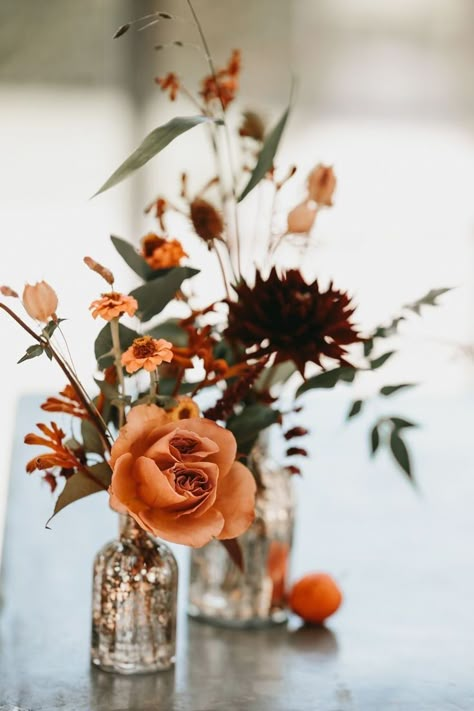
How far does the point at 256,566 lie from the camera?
3.36 ft

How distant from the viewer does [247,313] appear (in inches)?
34.3

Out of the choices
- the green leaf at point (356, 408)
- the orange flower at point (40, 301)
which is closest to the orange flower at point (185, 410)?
the orange flower at point (40, 301)

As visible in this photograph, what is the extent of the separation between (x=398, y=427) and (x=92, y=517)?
1.75 ft

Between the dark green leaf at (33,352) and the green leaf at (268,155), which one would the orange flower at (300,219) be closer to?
the green leaf at (268,155)

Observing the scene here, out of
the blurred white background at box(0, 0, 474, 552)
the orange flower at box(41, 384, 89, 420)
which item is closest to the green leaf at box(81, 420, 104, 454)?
the orange flower at box(41, 384, 89, 420)

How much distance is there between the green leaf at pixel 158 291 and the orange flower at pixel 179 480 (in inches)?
4.3

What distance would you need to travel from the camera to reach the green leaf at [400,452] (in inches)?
39.6

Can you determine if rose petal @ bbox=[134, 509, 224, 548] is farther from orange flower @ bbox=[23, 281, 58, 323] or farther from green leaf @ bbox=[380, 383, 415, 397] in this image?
green leaf @ bbox=[380, 383, 415, 397]

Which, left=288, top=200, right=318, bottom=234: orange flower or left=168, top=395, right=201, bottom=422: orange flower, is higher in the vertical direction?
left=288, top=200, right=318, bottom=234: orange flower

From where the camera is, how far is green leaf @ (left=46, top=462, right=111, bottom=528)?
810 millimetres

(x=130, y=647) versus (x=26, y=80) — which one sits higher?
(x=26, y=80)

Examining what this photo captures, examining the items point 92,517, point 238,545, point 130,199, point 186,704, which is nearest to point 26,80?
point 92,517

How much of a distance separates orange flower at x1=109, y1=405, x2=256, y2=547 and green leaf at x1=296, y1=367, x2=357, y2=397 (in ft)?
0.49

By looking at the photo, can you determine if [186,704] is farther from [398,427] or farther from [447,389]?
[447,389]
